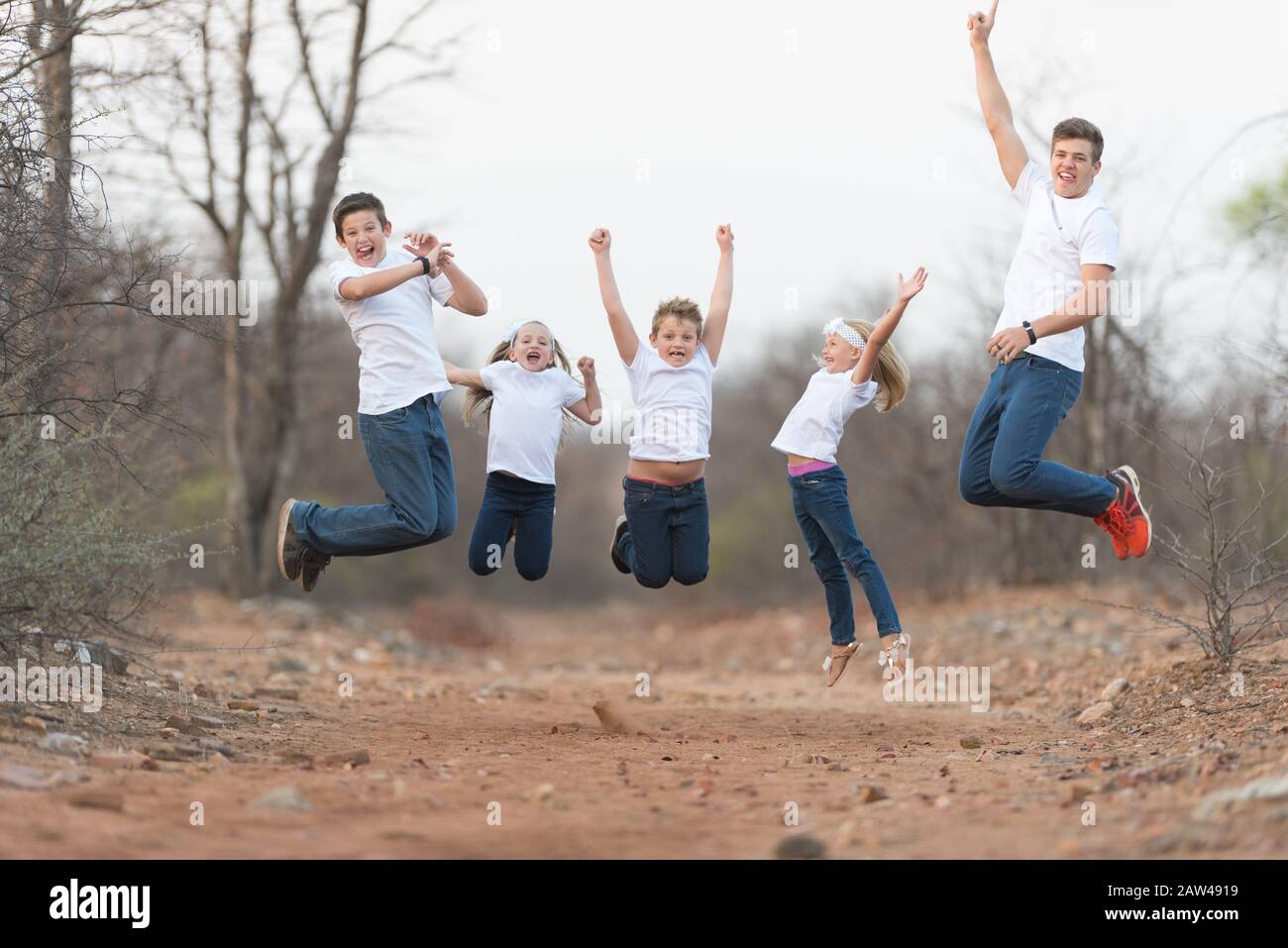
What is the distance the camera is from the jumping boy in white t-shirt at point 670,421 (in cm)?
733

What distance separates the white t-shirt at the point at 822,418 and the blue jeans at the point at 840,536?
0.48 feet

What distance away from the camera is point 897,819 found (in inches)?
178

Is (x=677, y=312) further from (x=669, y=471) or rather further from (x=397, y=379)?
(x=397, y=379)

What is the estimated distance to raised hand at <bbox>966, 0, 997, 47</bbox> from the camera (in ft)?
22.7

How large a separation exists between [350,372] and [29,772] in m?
22.0

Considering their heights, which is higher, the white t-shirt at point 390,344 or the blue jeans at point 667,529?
the white t-shirt at point 390,344

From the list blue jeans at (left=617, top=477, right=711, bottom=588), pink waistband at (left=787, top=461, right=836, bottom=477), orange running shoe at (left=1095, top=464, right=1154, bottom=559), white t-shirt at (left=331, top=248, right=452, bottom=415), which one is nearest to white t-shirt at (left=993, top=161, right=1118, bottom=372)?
orange running shoe at (left=1095, top=464, right=1154, bottom=559)

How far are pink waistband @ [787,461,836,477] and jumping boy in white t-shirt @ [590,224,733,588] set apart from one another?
0.51 m

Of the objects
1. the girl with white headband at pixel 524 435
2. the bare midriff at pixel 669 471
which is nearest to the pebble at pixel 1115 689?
the bare midriff at pixel 669 471

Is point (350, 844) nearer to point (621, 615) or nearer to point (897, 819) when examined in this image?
point (897, 819)

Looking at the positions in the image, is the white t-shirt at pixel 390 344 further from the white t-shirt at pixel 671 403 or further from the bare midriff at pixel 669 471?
the bare midriff at pixel 669 471

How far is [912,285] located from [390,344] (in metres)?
2.66

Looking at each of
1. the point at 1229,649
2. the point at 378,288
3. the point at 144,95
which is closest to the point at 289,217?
the point at 144,95

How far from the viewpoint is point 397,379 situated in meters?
6.89
